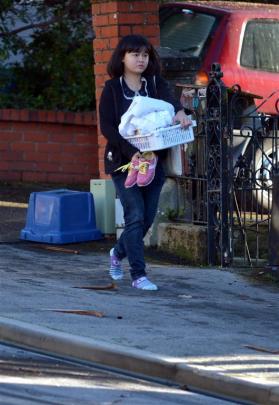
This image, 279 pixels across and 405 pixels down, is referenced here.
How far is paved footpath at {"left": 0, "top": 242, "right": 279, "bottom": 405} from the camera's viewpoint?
6164mm

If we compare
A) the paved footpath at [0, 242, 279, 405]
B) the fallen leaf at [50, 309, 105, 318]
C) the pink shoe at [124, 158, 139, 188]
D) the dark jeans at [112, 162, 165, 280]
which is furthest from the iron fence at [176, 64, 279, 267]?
the fallen leaf at [50, 309, 105, 318]

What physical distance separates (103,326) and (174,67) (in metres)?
4.65

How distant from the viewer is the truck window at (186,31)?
11484 mm

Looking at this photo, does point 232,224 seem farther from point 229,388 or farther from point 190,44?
point 229,388

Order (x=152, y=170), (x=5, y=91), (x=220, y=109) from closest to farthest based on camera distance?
(x=152, y=170), (x=220, y=109), (x=5, y=91)

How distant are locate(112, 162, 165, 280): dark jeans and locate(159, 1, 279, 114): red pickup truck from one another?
309 cm

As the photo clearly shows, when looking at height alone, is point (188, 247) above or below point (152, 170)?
below

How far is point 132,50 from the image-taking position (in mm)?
8086

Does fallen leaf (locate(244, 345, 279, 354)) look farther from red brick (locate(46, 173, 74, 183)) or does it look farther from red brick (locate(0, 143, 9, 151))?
red brick (locate(0, 143, 9, 151))

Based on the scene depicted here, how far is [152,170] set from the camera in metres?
8.02

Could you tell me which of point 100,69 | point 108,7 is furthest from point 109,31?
point 100,69

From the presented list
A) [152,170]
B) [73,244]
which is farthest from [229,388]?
[73,244]

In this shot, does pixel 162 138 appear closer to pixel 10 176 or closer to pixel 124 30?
pixel 124 30

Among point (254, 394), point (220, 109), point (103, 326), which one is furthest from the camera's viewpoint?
point (220, 109)
